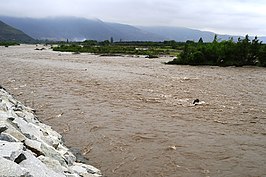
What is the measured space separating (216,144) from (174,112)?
549 cm

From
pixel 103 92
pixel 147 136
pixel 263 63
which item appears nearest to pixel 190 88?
pixel 103 92

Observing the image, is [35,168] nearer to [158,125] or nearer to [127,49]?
[158,125]

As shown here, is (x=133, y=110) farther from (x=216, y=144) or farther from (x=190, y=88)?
(x=190, y=88)

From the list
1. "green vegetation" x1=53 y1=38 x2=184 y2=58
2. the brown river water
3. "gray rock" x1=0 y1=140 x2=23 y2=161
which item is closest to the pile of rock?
"gray rock" x1=0 y1=140 x2=23 y2=161

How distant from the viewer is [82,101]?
21.2 metres

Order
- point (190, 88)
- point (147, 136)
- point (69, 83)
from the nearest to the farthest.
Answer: point (147, 136), point (190, 88), point (69, 83)

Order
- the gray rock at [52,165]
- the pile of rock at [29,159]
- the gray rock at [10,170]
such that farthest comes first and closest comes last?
the gray rock at [52,165] < the pile of rock at [29,159] < the gray rock at [10,170]

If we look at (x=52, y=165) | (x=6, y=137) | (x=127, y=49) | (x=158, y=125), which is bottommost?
(x=158, y=125)

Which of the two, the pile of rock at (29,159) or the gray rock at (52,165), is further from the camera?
the gray rock at (52,165)

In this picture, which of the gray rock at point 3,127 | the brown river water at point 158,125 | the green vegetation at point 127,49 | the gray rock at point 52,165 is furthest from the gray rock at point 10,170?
the green vegetation at point 127,49

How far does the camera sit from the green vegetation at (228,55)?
191 ft

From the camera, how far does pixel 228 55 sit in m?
59.6

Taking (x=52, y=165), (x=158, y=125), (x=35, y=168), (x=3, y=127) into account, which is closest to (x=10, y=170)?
(x=35, y=168)

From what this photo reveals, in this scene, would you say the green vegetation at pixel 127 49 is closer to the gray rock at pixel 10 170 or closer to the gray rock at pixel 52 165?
the gray rock at pixel 52 165
